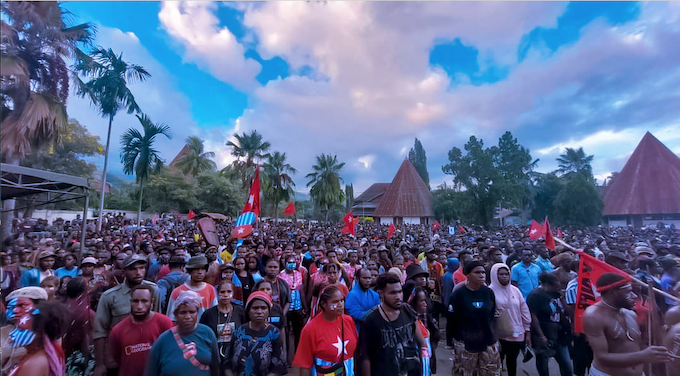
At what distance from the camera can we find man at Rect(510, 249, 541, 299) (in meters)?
5.48

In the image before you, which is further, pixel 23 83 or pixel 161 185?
pixel 161 185

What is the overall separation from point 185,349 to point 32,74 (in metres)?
4.46

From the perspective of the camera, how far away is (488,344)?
363 cm

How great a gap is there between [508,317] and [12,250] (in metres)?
8.11

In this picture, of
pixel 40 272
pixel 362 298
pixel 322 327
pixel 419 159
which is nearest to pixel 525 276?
pixel 362 298

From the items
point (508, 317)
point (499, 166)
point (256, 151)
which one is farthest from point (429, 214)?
point (508, 317)

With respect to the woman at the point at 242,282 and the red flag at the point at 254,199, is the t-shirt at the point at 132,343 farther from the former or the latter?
the red flag at the point at 254,199

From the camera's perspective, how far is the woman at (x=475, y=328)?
3.61 meters

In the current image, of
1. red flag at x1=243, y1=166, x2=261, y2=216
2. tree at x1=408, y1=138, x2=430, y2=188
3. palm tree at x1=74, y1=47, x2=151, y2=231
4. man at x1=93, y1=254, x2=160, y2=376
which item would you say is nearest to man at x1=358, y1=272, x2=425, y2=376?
man at x1=93, y1=254, x2=160, y2=376

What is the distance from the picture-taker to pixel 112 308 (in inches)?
128

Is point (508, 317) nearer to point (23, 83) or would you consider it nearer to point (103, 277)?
point (103, 277)

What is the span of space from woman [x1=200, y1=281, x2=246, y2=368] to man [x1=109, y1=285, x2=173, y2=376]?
0.53m

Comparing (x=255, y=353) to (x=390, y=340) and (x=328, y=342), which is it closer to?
(x=328, y=342)

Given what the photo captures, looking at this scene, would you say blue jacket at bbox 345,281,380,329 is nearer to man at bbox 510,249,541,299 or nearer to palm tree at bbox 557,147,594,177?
man at bbox 510,249,541,299
